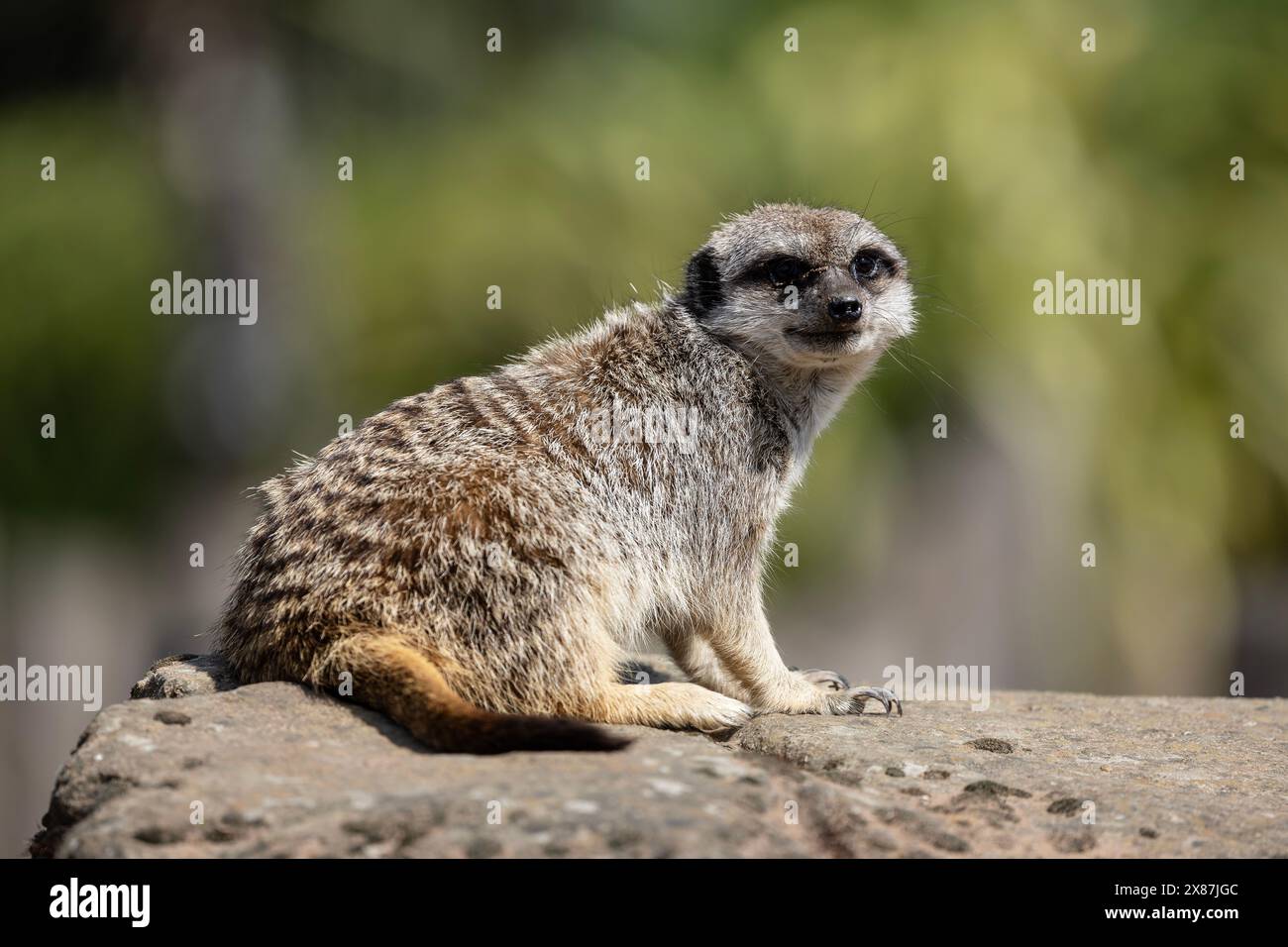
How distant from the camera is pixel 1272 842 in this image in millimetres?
3830

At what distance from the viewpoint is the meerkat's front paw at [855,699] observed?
5328mm

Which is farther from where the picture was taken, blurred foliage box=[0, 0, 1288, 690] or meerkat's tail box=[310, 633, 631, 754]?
blurred foliage box=[0, 0, 1288, 690]

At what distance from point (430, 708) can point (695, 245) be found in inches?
290

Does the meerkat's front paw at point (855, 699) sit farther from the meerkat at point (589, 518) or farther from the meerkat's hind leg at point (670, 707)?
the meerkat's hind leg at point (670, 707)

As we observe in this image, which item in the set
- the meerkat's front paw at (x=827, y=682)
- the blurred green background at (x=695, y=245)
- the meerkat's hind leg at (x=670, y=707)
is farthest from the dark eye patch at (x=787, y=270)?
the blurred green background at (x=695, y=245)

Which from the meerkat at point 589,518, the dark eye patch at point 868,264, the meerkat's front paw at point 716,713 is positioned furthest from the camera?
the dark eye patch at point 868,264

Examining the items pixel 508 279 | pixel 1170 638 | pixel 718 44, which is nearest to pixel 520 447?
pixel 508 279

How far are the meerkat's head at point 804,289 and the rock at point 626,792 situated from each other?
156 cm

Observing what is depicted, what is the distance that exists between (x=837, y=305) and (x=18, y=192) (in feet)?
31.5

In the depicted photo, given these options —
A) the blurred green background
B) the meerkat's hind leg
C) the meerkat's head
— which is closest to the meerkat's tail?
the meerkat's hind leg

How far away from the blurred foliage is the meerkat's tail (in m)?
6.62

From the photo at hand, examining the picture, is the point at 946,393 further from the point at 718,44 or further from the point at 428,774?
the point at 428,774

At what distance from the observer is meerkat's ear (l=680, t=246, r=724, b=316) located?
5.89 m

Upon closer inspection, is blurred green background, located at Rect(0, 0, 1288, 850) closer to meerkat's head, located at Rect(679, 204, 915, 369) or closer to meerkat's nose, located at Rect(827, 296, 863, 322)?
meerkat's head, located at Rect(679, 204, 915, 369)
